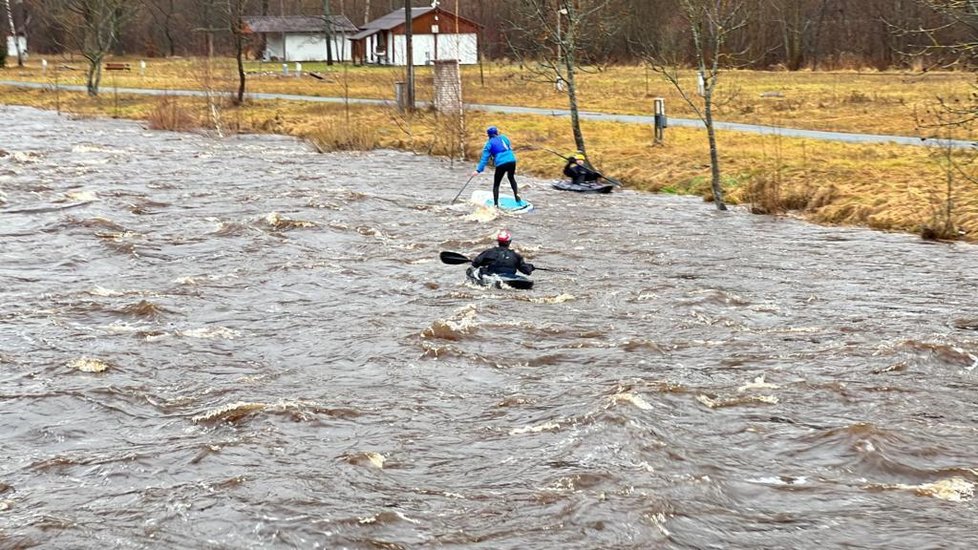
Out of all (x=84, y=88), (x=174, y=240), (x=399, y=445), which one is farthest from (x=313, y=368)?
(x=84, y=88)

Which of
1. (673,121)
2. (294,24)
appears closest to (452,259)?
(673,121)

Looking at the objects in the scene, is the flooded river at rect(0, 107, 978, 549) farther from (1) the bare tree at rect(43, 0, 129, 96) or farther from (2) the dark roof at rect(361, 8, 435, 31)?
(2) the dark roof at rect(361, 8, 435, 31)

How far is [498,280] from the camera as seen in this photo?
1584 centimetres

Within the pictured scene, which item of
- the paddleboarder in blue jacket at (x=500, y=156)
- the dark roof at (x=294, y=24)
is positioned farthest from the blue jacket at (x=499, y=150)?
the dark roof at (x=294, y=24)

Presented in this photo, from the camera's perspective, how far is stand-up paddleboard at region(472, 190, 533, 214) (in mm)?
22516

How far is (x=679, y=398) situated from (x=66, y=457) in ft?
17.8

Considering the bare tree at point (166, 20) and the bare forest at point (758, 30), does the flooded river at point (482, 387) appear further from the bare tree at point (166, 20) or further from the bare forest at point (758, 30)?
the bare tree at point (166, 20)

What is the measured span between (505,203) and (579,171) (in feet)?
9.33

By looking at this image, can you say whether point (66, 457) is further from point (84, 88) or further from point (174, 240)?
point (84, 88)

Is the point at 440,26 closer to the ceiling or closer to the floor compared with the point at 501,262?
closer to the ceiling

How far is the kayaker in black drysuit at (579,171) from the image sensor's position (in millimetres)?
24891

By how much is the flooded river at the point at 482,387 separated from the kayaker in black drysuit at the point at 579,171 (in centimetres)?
370

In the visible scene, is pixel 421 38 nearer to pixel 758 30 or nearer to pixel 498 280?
pixel 758 30

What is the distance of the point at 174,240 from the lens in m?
19.6
